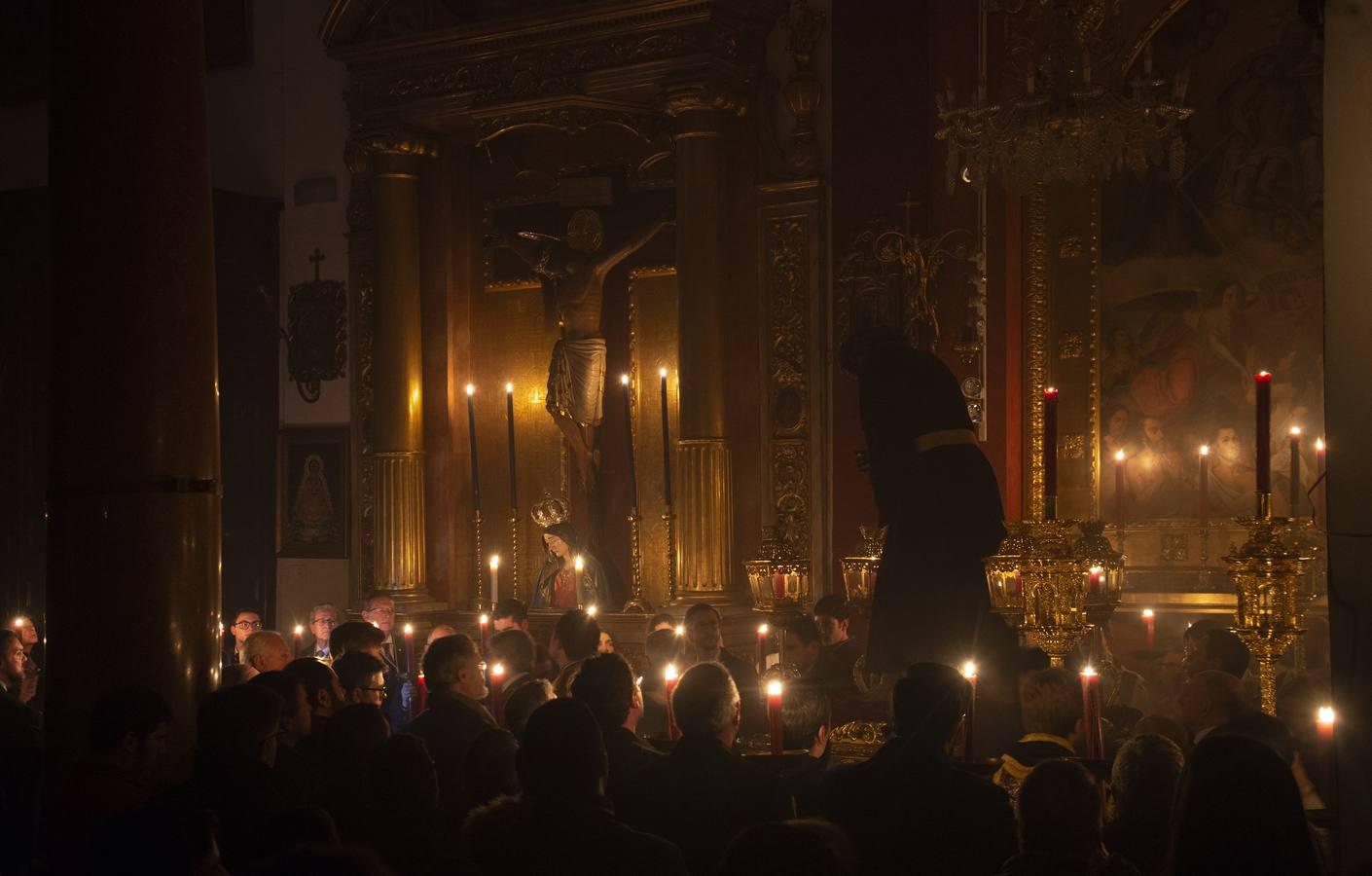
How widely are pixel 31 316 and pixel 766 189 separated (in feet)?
24.1

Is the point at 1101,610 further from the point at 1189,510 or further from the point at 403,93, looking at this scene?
the point at 403,93

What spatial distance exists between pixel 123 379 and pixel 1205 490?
277 inches

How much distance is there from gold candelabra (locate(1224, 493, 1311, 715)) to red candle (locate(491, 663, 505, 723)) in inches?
125

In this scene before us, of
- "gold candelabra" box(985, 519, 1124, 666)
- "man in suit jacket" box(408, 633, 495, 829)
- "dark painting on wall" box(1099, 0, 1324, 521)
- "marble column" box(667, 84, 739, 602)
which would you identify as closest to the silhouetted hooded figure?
"gold candelabra" box(985, 519, 1124, 666)

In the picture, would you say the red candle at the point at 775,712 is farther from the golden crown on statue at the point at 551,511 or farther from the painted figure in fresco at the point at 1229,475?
the golden crown on statue at the point at 551,511

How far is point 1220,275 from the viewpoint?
10273 mm

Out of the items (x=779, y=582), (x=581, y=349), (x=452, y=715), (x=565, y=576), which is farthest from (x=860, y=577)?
(x=581, y=349)

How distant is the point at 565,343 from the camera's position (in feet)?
42.9

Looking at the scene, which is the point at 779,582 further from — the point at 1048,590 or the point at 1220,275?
the point at 1220,275

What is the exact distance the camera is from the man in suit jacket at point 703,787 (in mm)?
4344

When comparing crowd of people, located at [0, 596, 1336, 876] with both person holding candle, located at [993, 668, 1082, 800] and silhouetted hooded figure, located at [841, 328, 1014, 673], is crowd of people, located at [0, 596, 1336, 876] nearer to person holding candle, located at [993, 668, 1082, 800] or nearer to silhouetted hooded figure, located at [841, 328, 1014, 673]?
person holding candle, located at [993, 668, 1082, 800]

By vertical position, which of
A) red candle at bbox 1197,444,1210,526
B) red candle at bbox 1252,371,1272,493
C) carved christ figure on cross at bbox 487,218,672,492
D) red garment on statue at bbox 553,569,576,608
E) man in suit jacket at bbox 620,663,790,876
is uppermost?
carved christ figure on cross at bbox 487,218,672,492

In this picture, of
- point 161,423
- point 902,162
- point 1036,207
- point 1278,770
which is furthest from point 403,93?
point 1278,770

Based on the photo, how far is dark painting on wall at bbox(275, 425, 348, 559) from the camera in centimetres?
1427
